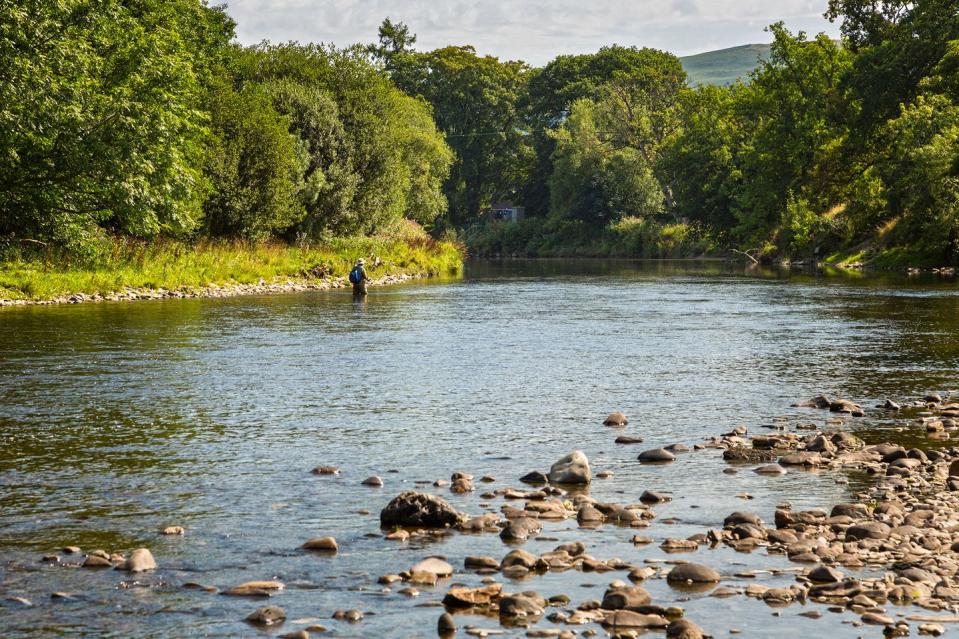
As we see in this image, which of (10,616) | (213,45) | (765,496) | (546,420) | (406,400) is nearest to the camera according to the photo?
(10,616)

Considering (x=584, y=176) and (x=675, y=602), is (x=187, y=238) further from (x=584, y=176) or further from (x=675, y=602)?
(x=584, y=176)

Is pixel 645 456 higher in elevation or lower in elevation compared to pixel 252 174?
lower

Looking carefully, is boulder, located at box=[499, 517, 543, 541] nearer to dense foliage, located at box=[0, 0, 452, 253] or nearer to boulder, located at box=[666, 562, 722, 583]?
boulder, located at box=[666, 562, 722, 583]

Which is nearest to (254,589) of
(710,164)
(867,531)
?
(867,531)

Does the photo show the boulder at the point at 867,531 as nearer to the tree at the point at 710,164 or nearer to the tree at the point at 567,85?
the tree at the point at 710,164

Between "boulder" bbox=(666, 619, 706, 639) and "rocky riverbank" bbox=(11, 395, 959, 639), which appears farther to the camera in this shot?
"rocky riverbank" bbox=(11, 395, 959, 639)

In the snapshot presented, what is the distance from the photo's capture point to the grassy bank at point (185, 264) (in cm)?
4438

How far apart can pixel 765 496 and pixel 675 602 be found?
423cm

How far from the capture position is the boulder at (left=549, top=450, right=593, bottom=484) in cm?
1402

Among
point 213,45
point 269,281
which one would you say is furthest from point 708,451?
point 213,45

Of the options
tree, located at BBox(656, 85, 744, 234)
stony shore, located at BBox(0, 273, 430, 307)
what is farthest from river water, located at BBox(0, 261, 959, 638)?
tree, located at BBox(656, 85, 744, 234)

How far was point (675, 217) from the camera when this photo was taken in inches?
4951

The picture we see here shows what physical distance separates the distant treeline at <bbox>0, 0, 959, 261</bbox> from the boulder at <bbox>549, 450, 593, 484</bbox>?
29866mm

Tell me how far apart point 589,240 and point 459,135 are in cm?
2838
